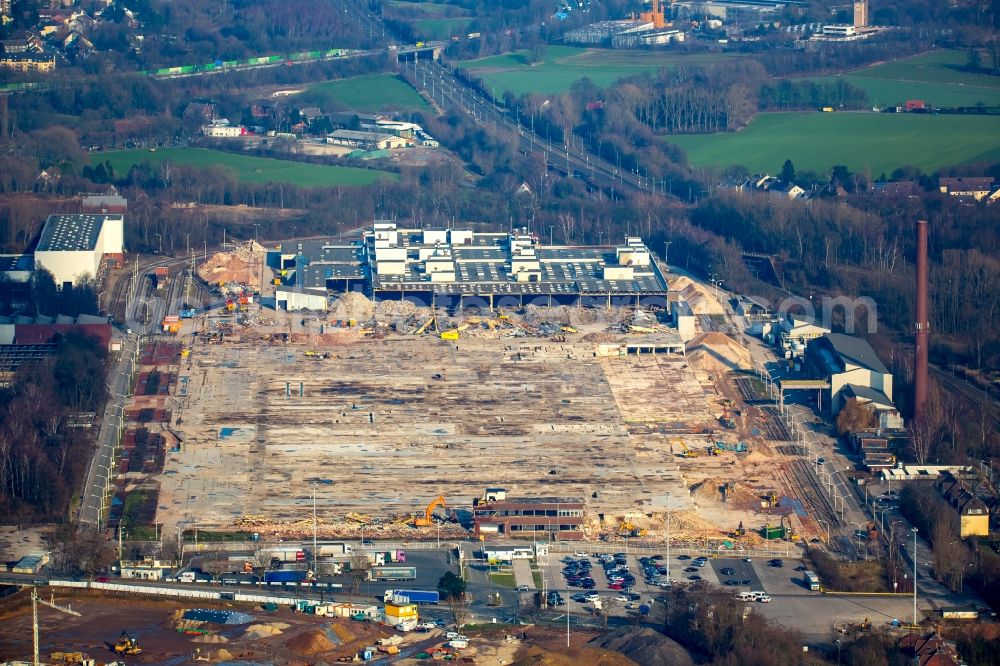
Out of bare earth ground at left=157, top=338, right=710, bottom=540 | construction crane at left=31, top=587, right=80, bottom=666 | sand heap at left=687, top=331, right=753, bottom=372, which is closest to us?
construction crane at left=31, top=587, right=80, bottom=666

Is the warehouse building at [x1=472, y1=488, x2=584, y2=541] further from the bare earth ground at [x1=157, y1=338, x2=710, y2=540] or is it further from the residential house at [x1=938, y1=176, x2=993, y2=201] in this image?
the residential house at [x1=938, y1=176, x2=993, y2=201]

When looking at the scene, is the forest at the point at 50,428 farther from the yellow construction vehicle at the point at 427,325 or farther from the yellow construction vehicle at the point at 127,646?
the yellow construction vehicle at the point at 427,325

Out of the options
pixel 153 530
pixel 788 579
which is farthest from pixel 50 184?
pixel 788 579

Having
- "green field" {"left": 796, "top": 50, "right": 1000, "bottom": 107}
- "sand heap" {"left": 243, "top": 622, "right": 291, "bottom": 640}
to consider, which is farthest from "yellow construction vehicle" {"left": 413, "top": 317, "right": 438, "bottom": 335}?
"green field" {"left": 796, "top": 50, "right": 1000, "bottom": 107}

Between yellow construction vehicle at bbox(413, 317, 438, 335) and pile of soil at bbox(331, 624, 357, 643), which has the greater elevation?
yellow construction vehicle at bbox(413, 317, 438, 335)

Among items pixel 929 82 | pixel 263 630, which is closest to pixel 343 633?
pixel 263 630

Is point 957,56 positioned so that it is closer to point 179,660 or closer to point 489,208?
point 489,208
